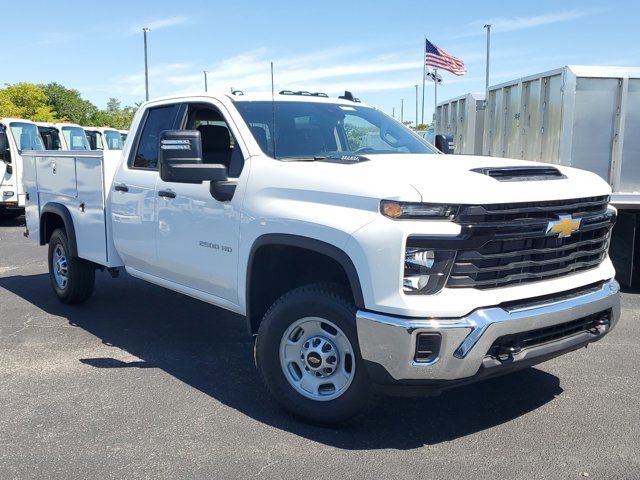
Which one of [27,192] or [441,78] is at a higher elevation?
[441,78]

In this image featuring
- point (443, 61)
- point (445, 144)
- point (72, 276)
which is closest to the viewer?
point (445, 144)

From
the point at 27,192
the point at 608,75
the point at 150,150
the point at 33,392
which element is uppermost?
the point at 608,75

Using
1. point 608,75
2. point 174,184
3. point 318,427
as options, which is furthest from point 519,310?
point 608,75

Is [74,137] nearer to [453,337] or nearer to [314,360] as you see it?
[314,360]

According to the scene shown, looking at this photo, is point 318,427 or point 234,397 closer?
point 318,427

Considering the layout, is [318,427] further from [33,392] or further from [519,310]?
[33,392]

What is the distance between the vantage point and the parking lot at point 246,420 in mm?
3512

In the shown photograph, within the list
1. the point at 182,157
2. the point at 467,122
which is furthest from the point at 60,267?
the point at 467,122

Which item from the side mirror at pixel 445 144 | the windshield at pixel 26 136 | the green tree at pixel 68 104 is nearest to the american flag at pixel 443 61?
the windshield at pixel 26 136

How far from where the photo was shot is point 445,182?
11.2 feet

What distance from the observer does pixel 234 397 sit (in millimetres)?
4492

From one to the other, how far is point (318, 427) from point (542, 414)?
1.44m

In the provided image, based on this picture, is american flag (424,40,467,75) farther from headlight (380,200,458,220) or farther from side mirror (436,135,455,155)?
headlight (380,200,458,220)

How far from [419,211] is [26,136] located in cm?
1436
